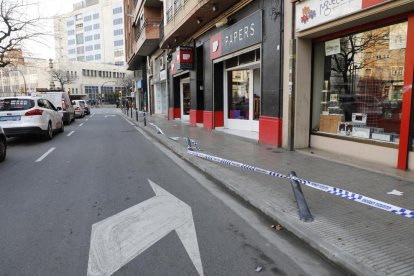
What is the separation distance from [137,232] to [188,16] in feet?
42.3

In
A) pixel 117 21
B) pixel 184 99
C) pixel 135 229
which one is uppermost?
pixel 117 21

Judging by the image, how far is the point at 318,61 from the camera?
9.66 metres

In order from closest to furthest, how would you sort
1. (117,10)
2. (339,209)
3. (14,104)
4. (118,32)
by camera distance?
(339,209), (14,104), (117,10), (118,32)

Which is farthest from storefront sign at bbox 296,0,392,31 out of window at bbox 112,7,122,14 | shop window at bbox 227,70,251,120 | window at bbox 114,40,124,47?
window at bbox 114,40,124,47

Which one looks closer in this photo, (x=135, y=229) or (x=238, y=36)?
(x=135, y=229)

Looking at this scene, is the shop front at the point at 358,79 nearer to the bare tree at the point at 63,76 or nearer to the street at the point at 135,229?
the street at the point at 135,229

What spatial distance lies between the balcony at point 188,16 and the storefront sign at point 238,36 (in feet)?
2.79

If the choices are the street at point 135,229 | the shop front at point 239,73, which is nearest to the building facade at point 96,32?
the shop front at point 239,73

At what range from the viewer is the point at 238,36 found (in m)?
12.9

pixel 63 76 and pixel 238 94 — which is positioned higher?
pixel 63 76

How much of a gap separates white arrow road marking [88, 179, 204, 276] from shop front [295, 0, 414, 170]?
187 inches

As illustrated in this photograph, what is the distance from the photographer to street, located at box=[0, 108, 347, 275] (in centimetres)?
349

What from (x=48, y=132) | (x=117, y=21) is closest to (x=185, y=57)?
(x=48, y=132)

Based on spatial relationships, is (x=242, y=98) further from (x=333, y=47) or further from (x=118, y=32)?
(x=118, y=32)
